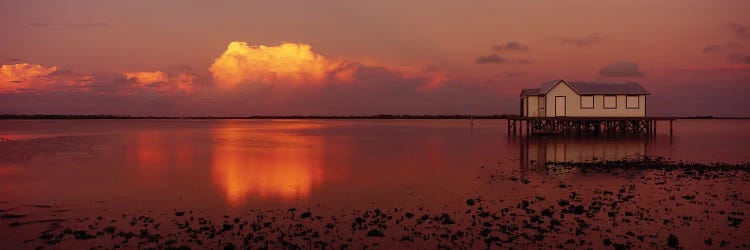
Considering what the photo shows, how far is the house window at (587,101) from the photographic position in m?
51.5

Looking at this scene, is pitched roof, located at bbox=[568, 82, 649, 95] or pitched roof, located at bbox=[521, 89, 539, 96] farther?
pitched roof, located at bbox=[521, 89, 539, 96]

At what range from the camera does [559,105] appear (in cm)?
5153

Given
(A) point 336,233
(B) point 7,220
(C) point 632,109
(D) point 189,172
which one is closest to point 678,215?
(A) point 336,233

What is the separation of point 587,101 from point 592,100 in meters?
0.52

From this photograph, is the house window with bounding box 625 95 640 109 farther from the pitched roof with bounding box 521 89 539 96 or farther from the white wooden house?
the pitched roof with bounding box 521 89 539 96

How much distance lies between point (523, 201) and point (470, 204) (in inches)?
61.0

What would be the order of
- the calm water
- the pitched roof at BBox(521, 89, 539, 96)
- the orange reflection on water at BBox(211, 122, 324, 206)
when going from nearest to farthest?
the calm water
the orange reflection on water at BBox(211, 122, 324, 206)
the pitched roof at BBox(521, 89, 539, 96)

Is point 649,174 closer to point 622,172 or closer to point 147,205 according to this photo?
point 622,172

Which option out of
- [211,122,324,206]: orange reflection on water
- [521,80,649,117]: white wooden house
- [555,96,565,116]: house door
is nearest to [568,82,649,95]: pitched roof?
[521,80,649,117]: white wooden house

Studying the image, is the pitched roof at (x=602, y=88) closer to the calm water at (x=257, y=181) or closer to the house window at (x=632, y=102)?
the house window at (x=632, y=102)

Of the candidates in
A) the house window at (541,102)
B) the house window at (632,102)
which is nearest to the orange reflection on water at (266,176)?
the house window at (541,102)

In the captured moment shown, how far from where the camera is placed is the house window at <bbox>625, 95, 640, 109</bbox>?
51594 mm

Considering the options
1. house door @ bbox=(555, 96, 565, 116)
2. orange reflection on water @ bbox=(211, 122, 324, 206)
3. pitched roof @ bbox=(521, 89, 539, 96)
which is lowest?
orange reflection on water @ bbox=(211, 122, 324, 206)

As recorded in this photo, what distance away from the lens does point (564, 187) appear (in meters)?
18.0
